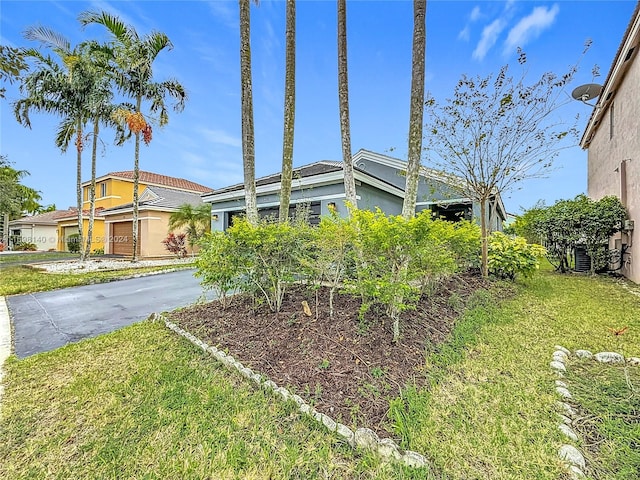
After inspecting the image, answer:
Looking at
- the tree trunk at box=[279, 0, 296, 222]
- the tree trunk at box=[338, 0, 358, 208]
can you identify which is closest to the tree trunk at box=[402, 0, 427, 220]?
the tree trunk at box=[338, 0, 358, 208]

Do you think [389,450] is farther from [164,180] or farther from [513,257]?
[164,180]

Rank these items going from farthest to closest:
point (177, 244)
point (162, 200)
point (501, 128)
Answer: point (162, 200), point (177, 244), point (501, 128)

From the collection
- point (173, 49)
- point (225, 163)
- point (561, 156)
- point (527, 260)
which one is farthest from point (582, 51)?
point (225, 163)

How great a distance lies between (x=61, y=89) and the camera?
591 inches

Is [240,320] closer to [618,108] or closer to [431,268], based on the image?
[431,268]

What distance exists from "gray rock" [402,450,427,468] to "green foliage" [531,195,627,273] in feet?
38.0

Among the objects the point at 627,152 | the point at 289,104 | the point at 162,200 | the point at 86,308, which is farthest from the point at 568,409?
the point at 162,200

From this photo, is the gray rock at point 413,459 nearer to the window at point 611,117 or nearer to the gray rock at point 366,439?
the gray rock at point 366,439

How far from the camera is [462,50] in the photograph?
10.5 meters

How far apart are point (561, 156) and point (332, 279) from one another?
733 centimetres

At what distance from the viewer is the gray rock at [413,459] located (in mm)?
2498

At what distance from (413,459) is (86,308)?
8.52 metres

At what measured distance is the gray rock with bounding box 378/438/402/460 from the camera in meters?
2.60

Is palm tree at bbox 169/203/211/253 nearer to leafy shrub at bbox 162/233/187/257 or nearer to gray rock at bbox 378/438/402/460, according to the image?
leafy shrub at bbox 162/233/187/257
